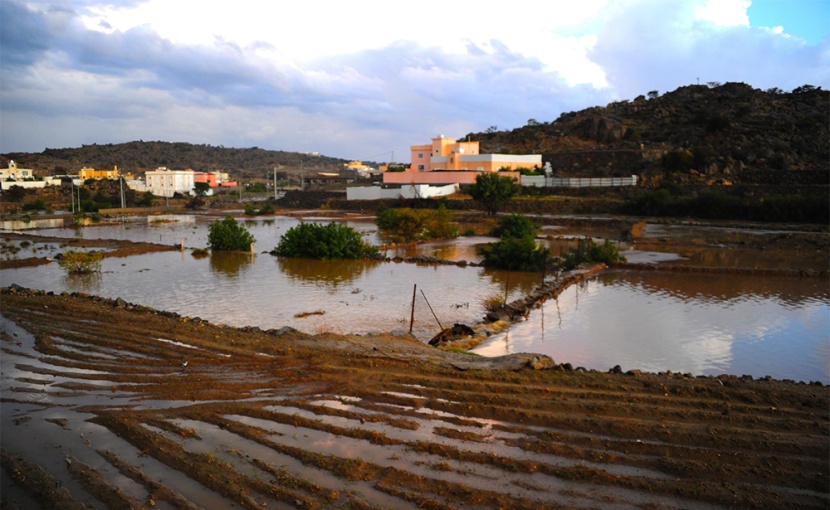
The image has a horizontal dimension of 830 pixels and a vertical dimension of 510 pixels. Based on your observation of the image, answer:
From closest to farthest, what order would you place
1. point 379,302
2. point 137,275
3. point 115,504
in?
point 115,504 < point 379,302 < point 137,275

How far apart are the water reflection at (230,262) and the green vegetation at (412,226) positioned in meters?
6.78

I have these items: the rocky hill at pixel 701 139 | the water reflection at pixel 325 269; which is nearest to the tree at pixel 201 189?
the rocky hill at pixel 701 139

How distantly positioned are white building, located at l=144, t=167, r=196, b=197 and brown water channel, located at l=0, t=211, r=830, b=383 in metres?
50.5

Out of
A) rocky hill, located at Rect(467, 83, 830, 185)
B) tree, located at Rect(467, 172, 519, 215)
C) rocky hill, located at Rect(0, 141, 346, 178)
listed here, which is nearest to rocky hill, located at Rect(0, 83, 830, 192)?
rocky hill, located at Rect(467, 83, 830, 185)

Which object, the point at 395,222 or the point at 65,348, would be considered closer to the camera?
the point at 65,348

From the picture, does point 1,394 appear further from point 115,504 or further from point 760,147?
point 760,147

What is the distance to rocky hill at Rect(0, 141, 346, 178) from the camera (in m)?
94.9

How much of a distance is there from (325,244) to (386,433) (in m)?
16.2

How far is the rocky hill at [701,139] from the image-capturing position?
4338 cm

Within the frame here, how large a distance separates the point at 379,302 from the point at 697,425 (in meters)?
8.90

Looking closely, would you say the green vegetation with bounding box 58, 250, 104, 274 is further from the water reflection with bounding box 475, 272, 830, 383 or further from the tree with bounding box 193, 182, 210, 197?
the tree with bounding box 193, 182, 210, 197

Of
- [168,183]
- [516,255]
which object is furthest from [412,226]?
[168,183]

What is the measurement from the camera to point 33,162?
284 ft

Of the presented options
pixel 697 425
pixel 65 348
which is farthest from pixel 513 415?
pixel 65 348
